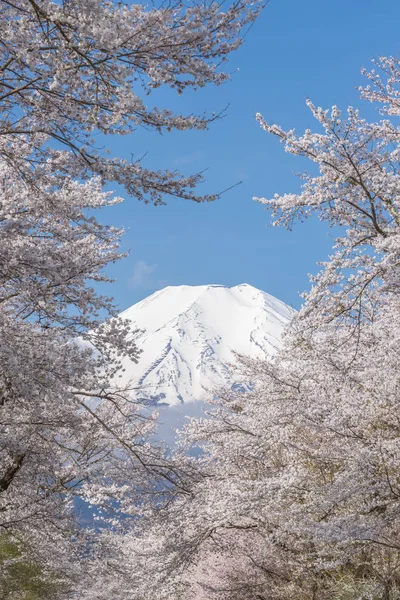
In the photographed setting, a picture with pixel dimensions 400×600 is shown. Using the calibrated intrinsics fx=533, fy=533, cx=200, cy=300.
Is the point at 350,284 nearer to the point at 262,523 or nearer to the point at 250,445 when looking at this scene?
the point at 250,445

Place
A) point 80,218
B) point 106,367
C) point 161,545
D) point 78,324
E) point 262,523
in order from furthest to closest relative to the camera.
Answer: point 161,545 → point 262,523 → point 106,367 → point 78,324 → point 80,218

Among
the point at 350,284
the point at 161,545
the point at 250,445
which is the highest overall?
the point at 350,284

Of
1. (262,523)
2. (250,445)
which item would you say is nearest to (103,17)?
(250,445)

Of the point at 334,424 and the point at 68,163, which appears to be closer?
the point at 68,163

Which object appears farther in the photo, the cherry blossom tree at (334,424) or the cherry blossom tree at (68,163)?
the cherry blossom tree at (334,424)

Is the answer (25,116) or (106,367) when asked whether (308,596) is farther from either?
(25,116)

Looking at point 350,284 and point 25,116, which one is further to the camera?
point 350,284

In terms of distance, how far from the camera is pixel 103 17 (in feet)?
10.5

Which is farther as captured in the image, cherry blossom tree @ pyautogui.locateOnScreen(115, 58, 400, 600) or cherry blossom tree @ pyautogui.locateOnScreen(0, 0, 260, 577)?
cherry blossom tree @ pyautogui.locateOnScreen(115, 58, 400, 600)

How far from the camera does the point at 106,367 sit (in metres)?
6.55

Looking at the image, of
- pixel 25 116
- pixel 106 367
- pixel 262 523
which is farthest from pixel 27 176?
pixel 262 523

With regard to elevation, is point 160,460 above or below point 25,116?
below

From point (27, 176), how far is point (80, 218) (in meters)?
0.71

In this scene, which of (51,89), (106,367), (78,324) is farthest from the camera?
(106,367)
